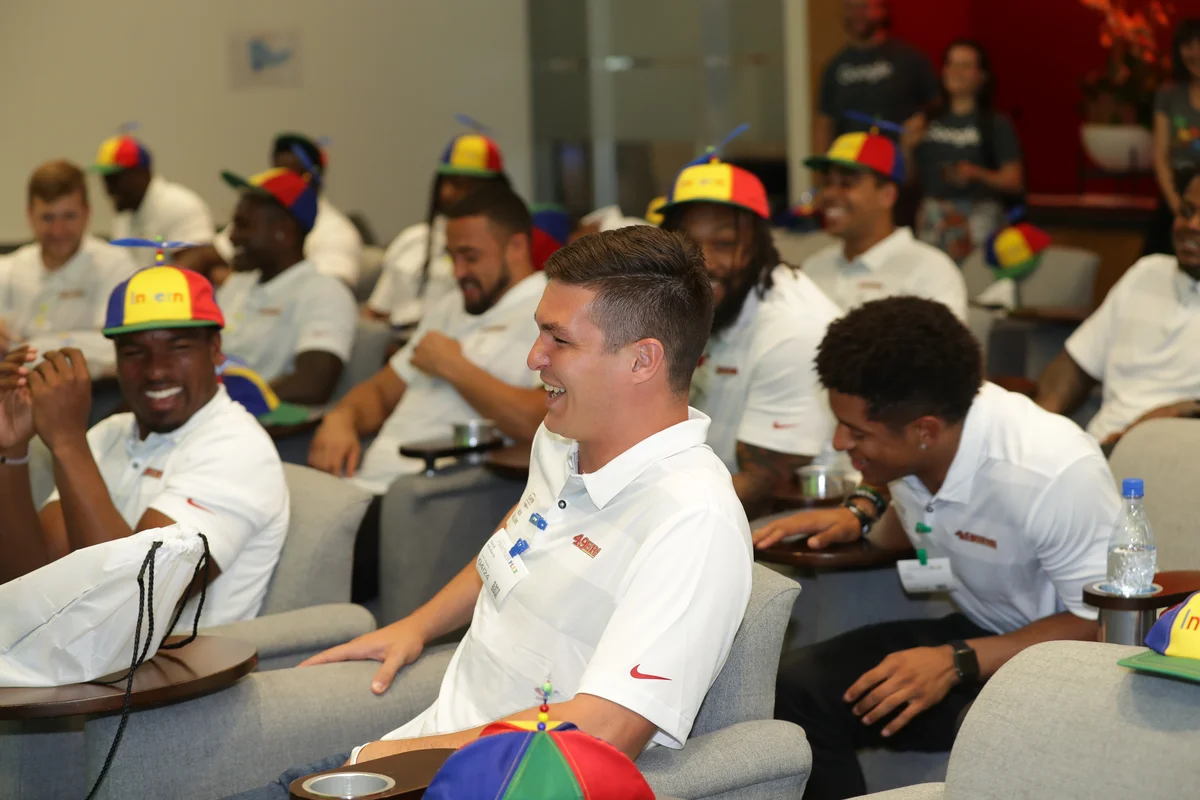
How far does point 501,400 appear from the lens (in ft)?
13.0

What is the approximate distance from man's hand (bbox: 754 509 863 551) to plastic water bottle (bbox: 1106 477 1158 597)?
626 mm

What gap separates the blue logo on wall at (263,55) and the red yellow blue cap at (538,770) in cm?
859

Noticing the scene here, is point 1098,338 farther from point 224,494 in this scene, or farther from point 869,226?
point 224,494

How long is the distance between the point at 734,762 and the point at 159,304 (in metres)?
1.57

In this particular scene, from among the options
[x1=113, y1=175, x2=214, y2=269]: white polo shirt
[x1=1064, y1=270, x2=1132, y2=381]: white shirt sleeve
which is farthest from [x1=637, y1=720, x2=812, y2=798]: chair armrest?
[x1=113, y1=175, x2=214, y2=269]: white polo shirt

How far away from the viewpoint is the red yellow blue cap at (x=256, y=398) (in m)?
4.04

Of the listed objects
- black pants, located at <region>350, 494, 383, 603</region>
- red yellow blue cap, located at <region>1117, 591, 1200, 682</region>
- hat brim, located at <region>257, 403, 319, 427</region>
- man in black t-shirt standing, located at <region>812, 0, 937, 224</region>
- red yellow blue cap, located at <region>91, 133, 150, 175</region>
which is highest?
man in black t-shirt standing, located at <region>812, 0, 937, 224</region>

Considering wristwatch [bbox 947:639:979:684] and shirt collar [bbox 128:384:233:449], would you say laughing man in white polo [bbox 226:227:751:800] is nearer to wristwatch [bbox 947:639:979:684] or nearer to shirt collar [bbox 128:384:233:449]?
wristwatch [bbox 947:639:979:684]

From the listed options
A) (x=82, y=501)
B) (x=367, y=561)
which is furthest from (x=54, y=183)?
(x=82, y=501)

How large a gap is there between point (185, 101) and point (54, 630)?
25.0 ft

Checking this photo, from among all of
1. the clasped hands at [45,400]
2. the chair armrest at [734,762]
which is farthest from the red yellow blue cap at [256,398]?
the chair armrest at [734,762]

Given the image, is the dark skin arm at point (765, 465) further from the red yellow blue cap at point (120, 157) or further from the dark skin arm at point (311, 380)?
the red yellow blue cap at point (120, 157)

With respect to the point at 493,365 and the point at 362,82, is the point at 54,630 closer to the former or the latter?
the point at 493,365

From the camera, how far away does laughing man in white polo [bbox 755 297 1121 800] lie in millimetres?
2475
